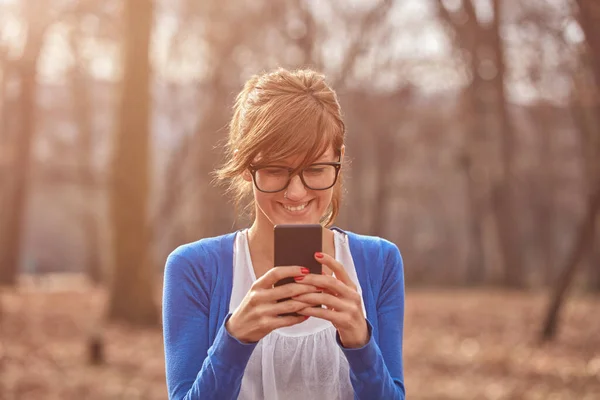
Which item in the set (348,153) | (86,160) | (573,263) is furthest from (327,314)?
(86,160)

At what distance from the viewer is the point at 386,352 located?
2.80 m

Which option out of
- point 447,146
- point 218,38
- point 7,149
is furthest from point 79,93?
point 447,146

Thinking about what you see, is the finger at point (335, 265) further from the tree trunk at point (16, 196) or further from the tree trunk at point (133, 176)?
the tree trunk at point (16, 196)

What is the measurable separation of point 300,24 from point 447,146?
61.8 ft

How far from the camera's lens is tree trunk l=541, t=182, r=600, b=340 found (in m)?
11.6

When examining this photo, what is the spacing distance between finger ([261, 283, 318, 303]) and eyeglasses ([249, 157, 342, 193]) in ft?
1.29

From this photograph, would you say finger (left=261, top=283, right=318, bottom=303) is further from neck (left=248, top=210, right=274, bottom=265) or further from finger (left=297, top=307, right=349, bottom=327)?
neck (left=248, top=210, right=274, bottom=265)

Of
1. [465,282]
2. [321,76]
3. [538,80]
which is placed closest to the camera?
[321,76]

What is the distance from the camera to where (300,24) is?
65.3 ft

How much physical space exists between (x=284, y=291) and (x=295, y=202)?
0.41 metres

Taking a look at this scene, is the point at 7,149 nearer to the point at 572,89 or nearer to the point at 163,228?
the point at 163,228

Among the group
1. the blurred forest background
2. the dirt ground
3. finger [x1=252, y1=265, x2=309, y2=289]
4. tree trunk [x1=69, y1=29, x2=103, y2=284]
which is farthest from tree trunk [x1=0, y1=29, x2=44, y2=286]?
finger [x1=252, y1=265, x2=309, y2=289]

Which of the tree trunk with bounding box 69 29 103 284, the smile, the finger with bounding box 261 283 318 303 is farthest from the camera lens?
the tree trunk with bounding box 69 29 103 284

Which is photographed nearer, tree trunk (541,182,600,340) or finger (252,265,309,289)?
finger (252,265,309,289)
